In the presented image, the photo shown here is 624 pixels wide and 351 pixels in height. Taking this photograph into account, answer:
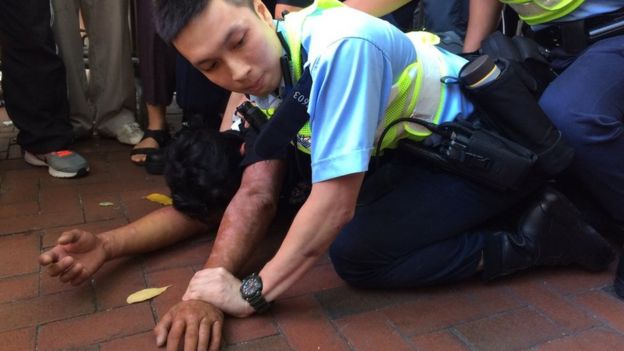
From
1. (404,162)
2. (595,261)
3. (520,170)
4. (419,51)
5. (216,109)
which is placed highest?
(419,51)

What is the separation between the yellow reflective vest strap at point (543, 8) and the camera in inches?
69.3

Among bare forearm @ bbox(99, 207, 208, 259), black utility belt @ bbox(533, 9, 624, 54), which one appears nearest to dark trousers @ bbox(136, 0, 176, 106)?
bare forearm @ bbox(99, 207, 208, 259)

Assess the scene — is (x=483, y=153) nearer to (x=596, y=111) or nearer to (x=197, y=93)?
(x=596, y=111)

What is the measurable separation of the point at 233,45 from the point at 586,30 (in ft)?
4.07

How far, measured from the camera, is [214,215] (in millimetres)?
2004

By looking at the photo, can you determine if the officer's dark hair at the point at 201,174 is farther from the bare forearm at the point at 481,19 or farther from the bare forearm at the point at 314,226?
the bare forearm at the point at 481,19

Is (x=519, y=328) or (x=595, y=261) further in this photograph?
(x=595, y=261)

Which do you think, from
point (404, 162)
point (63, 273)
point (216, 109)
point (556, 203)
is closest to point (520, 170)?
point (556, 203)

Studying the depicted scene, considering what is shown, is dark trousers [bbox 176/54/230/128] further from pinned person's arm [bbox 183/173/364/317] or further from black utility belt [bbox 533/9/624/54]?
black utility belt [bbox 533/9/624/54]

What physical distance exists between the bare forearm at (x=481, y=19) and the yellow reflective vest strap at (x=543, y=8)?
27 cm

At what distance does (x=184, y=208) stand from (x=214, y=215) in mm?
124

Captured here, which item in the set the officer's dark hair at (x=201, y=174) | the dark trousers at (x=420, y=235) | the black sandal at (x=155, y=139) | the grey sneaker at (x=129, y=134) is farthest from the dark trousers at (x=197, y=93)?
the dark trousers at (x=420, y=235)

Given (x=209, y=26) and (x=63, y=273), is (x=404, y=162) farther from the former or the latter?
(x=63, y=273)

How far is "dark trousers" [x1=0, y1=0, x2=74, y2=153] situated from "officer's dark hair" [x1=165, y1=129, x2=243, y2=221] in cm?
101
